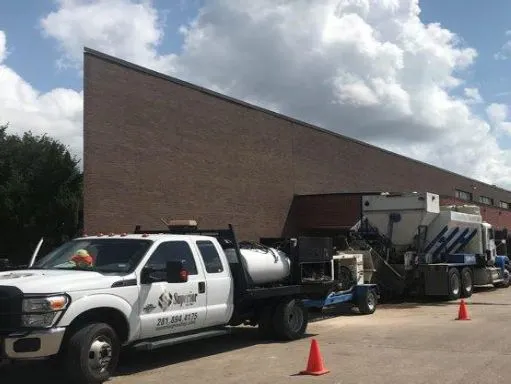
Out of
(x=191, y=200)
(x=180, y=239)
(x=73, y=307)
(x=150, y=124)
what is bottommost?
(x=73, y=307)

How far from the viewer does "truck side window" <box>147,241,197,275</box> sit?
9131mm

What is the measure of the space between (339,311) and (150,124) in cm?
1442

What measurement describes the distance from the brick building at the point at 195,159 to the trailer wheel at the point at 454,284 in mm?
12669

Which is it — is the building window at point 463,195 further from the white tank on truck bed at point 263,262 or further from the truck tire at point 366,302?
the white tank on truck bed at point 263,262

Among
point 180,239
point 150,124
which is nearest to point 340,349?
point 180,239

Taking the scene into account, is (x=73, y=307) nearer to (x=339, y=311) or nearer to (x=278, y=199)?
Result: (x=339, y=311)

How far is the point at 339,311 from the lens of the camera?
16906 mm

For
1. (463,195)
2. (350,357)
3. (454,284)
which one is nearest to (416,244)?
(454,284)

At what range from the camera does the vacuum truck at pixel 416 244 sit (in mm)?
20156

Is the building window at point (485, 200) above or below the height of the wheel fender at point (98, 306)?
above

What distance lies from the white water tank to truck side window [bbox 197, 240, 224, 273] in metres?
0.60

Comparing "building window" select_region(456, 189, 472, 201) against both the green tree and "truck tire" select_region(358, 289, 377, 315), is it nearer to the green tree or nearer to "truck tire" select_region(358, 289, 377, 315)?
the green tree

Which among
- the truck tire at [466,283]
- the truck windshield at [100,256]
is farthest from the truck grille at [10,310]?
the truck tire at [466,283]

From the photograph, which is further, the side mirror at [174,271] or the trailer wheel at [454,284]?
the trailer wheel at [454,284]
